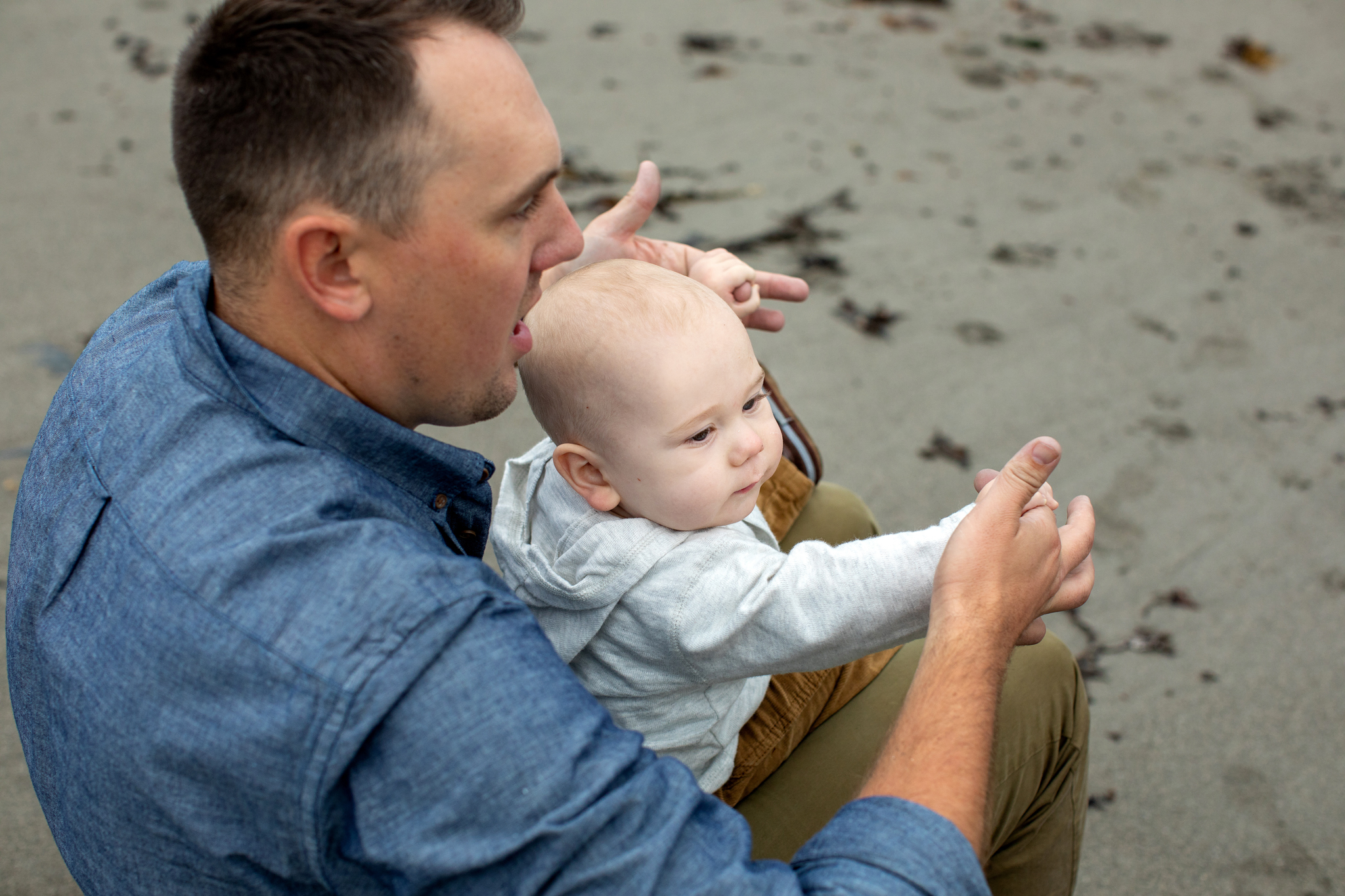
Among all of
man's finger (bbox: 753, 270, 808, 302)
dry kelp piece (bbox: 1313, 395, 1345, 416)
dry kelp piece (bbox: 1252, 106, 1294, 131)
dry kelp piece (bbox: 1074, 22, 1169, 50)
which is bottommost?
dry kelp piece (bbox: 1313, 395, 1345, 416)

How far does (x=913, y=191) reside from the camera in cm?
436

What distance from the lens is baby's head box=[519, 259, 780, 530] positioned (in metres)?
1.53

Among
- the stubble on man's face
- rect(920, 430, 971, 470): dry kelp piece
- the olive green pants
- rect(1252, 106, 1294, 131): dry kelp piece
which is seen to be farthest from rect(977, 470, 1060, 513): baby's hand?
rect(1252, 106, 1294, 131): dry kelp piece

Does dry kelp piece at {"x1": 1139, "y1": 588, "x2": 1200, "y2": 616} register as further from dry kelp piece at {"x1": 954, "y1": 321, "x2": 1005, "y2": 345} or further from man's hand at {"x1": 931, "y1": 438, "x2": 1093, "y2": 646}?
man's hand at {"x1": 931, "y1": 438, "x2": 1093, "y2": 646}

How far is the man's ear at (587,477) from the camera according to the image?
1576 mm

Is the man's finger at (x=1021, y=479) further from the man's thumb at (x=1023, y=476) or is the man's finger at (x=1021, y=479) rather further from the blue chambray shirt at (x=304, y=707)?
the blue chambray shirt at (x=304, y=707)

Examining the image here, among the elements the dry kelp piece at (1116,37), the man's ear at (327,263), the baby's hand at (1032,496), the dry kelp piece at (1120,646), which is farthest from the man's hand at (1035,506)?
the dry kelp piece at (1116,37)

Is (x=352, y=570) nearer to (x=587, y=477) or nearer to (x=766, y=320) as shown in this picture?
(x=587, y=477)

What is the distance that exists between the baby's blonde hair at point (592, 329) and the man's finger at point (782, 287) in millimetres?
482

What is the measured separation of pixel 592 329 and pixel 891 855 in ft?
2.63

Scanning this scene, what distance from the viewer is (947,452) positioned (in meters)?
3.22

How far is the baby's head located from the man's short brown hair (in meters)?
0.39

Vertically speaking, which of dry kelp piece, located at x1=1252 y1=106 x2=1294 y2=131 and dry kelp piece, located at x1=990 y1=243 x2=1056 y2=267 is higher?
dry kelp piece, located at x1=1252 y1=106 x2=1294 y2=131

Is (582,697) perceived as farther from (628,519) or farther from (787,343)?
(787,343)
